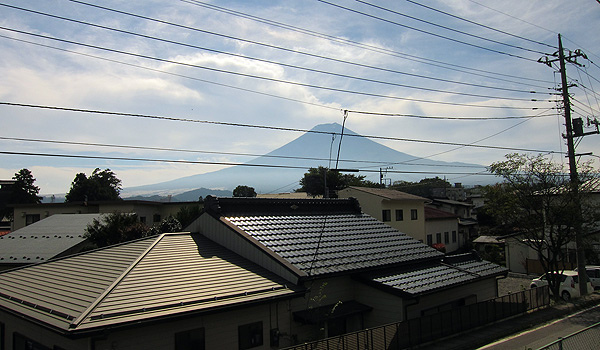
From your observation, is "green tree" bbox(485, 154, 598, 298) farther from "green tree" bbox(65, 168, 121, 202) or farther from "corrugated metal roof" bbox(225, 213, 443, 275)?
"green tree" bbox(65, 168, 121, 202)

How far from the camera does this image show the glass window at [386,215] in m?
43.8

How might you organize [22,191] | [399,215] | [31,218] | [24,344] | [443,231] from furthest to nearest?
[22,191] < [443,231] < [31,218] < [399,215] < [24,344]

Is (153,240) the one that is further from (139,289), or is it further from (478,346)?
(478,346)

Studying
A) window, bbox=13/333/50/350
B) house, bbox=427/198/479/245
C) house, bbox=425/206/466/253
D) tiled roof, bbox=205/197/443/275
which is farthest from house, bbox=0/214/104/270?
house, bbox=427/198/479/245

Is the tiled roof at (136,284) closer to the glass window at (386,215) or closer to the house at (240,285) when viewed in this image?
the house at (240,285)

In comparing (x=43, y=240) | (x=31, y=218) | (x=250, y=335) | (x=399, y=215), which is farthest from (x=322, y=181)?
(x=250, y=335)

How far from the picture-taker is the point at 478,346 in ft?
50.5

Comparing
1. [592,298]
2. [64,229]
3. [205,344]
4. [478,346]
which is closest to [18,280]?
[205,344]

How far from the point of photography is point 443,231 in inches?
2014

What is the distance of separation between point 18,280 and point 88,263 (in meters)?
2.58

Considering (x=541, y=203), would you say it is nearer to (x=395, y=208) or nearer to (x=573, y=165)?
(x=573, y=165)

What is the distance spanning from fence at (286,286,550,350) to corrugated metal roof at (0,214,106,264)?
966 inches

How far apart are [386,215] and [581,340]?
31641 millimetres

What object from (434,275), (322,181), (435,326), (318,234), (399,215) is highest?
(322,181)
